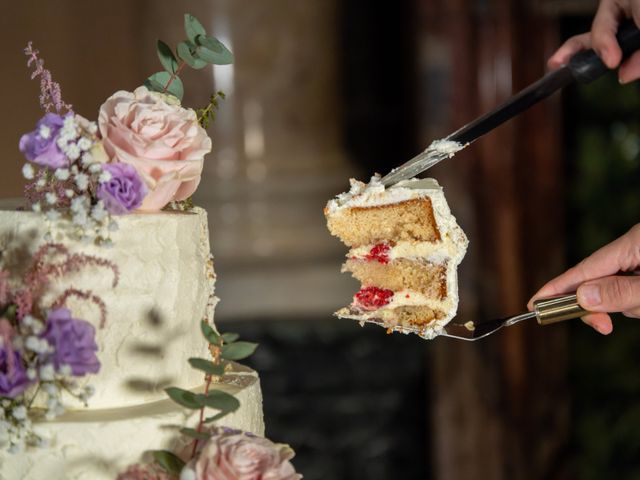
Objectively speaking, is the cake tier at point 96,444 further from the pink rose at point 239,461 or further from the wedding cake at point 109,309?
the pink rose at point 239,461

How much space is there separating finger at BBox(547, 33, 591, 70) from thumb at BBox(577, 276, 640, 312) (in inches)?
17.4

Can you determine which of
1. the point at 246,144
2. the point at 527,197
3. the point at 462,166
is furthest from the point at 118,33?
the point at 527,197

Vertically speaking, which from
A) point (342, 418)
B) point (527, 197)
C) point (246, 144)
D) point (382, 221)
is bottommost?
point (342, 418)

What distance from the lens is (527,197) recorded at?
421 centimetres

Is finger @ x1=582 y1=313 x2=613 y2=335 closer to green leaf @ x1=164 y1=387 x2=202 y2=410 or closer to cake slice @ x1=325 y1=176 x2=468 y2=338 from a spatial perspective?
cake slice @ x1=325 y1=176 x2=468 y2=338

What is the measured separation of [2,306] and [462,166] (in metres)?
2.95

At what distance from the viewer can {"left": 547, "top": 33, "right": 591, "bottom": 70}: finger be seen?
6.31 ft

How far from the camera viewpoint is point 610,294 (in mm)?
1746

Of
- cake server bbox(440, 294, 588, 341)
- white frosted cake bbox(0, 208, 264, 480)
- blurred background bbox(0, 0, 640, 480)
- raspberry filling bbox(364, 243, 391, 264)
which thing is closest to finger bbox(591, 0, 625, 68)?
cake server bbox(440, 294, 588, 341)

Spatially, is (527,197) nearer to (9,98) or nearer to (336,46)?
(336,46)

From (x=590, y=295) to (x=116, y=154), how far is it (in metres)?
0.86

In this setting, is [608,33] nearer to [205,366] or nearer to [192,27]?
[192,27]

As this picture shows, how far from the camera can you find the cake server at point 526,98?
5.48 feet

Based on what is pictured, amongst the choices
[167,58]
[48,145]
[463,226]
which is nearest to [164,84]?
[167,58]
